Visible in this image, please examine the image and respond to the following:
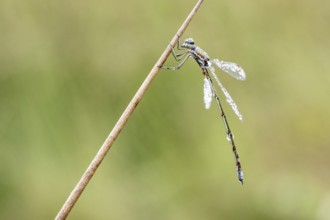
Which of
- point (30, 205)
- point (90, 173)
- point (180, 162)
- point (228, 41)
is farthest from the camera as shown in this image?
point (228, 41)

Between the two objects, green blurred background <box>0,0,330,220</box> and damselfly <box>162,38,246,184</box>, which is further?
green blurred background <box>0,0,330,220</box>

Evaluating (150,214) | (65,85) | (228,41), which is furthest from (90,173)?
(228,41)

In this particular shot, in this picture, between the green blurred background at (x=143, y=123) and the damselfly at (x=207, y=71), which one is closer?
the damselfly at (x=207, y=71)

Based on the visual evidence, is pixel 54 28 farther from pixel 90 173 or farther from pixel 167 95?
pixel 90 173

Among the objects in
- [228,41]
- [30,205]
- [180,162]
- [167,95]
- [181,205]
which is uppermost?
[228,41]

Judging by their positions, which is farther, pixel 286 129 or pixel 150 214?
pixel 286 129

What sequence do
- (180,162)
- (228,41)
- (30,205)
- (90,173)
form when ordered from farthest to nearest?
1. (228,41)
2. (180,162)
3. (30,205)
4. (90,173)

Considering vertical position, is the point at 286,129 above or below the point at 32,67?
above

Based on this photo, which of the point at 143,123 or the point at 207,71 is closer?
the point at 207,71
